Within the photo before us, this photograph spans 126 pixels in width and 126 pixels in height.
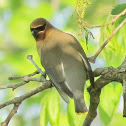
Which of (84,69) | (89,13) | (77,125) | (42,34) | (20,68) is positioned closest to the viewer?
(77,125)

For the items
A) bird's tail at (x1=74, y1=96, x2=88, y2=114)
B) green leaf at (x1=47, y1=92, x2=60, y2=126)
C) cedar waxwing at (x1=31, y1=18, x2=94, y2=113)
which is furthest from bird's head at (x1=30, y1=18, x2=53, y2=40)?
green leaf at (x1=47, y1=92, x2=60, y2=126)

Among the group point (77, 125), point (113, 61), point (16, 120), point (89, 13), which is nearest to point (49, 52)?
point (113, 61)

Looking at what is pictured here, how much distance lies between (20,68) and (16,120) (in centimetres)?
102

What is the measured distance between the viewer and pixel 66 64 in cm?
292

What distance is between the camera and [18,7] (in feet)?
15.6

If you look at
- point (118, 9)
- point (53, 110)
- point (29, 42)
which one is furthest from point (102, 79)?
point (29, 42)

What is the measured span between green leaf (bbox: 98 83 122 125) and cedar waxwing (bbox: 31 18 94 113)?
0.41 feet

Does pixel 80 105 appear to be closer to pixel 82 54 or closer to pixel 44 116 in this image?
pixel 44 116

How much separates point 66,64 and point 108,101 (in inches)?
21.6

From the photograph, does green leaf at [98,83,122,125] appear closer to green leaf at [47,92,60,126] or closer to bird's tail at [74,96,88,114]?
bird's tail at [74,96,88,114]

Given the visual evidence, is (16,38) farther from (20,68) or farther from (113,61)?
(113,61)

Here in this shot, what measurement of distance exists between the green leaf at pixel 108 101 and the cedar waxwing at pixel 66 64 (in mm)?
126

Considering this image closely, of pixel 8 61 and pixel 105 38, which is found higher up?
pixel 105 38

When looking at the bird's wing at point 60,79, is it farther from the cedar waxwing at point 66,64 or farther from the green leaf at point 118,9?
the green leaf at point 118,9
